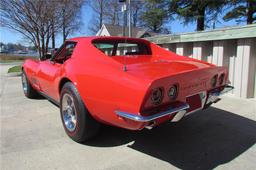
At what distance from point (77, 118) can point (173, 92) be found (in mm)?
1265

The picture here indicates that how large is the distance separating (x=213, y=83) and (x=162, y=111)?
116 cm

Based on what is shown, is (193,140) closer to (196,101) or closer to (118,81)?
(196,101)

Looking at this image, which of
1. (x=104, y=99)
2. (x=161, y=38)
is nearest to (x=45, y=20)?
(x=161, y=38)

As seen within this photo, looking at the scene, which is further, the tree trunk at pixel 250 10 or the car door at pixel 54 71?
the tree trunk at pixel 250 10

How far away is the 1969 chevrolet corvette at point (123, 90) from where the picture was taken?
2176mm

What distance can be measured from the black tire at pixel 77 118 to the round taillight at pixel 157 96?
3.15 ft

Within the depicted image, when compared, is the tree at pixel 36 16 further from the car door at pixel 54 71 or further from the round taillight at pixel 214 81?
the round taillight at pixel 214 81

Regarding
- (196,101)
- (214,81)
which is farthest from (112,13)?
(196,101)

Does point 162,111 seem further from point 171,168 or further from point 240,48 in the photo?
point 240,48

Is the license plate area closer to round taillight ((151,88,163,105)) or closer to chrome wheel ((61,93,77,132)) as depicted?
round taillight ((151,88,163,105))

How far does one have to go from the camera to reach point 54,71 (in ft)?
12.0

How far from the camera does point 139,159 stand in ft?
8.63

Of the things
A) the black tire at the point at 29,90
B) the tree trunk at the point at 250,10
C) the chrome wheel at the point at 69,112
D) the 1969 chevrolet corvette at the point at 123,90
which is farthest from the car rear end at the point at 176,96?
the tree trunk at the point at 250,10

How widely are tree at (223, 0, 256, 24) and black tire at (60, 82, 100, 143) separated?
17764 mm
